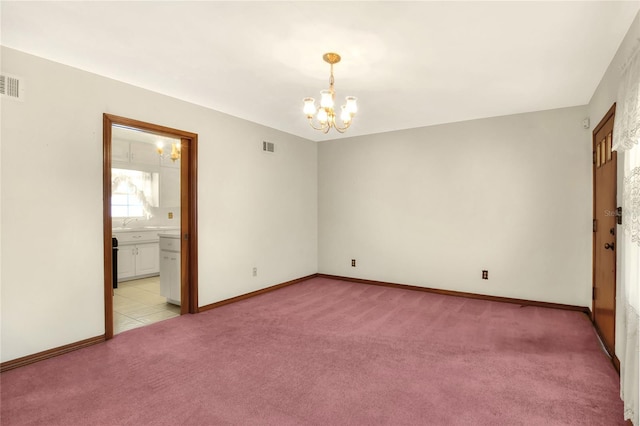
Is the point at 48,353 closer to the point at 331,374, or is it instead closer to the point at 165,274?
the point at 165,274

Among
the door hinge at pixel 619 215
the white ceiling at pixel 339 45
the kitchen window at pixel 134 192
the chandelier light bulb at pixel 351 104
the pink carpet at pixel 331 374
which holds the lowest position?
the pink carpet at pixel 331 374

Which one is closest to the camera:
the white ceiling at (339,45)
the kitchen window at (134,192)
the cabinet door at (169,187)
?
the white ceiling at (339,45)

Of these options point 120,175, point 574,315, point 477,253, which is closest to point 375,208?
point 477,253

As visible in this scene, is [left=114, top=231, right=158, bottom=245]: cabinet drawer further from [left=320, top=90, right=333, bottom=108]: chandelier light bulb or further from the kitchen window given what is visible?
[left=320, top=90, right=333, bottom=108]: chandelier light bulb

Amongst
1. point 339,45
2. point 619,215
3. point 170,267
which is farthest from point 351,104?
point 170,267

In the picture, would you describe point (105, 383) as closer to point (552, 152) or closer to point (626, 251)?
point (626, 251)

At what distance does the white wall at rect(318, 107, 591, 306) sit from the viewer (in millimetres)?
4156

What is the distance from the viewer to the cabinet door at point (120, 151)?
612 cm

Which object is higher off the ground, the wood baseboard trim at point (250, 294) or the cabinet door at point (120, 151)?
the cabinet door at point (120, 151)

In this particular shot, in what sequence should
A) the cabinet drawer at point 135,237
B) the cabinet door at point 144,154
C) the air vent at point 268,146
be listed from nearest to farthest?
the air vent at point 268,146 < the cabinet drawer at point 135,237 < the cabinet door at point 144,154

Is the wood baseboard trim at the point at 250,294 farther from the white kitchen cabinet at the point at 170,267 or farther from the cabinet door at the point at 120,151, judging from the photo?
the cabinet door at the point at 120,151

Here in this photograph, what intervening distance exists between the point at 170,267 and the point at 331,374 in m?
2.86

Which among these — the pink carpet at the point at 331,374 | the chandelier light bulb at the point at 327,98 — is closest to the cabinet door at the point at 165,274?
the pink carpet at the point at 331,374

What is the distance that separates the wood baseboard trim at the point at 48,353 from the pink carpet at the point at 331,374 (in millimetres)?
76
